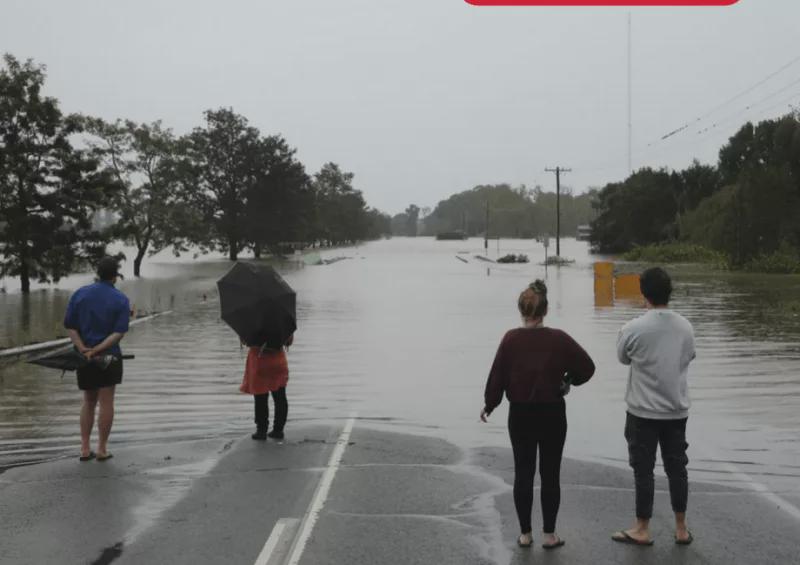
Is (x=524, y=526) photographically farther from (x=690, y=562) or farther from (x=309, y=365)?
(x=309, y=365)

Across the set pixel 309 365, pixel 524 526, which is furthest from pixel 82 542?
pixel 309 365

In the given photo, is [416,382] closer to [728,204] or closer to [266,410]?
[266,410]

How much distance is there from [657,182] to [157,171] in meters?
60.6

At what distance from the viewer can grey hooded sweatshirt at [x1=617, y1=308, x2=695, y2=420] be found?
568cm

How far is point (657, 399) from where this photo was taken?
569cm

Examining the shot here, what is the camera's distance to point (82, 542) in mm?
5812

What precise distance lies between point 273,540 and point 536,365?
1.99 meters

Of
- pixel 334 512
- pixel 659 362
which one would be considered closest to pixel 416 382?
pixel 334 512

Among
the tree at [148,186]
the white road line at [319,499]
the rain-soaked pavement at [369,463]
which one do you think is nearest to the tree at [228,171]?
the tree at [148,186]

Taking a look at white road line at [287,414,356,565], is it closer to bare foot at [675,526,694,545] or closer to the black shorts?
the black shorts

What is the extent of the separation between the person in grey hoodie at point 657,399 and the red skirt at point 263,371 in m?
3.88

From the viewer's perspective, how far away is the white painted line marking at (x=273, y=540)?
5.44 m

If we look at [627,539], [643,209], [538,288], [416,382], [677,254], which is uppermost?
[643,209]

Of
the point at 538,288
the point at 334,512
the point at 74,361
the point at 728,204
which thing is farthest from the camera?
the point at 728,204
